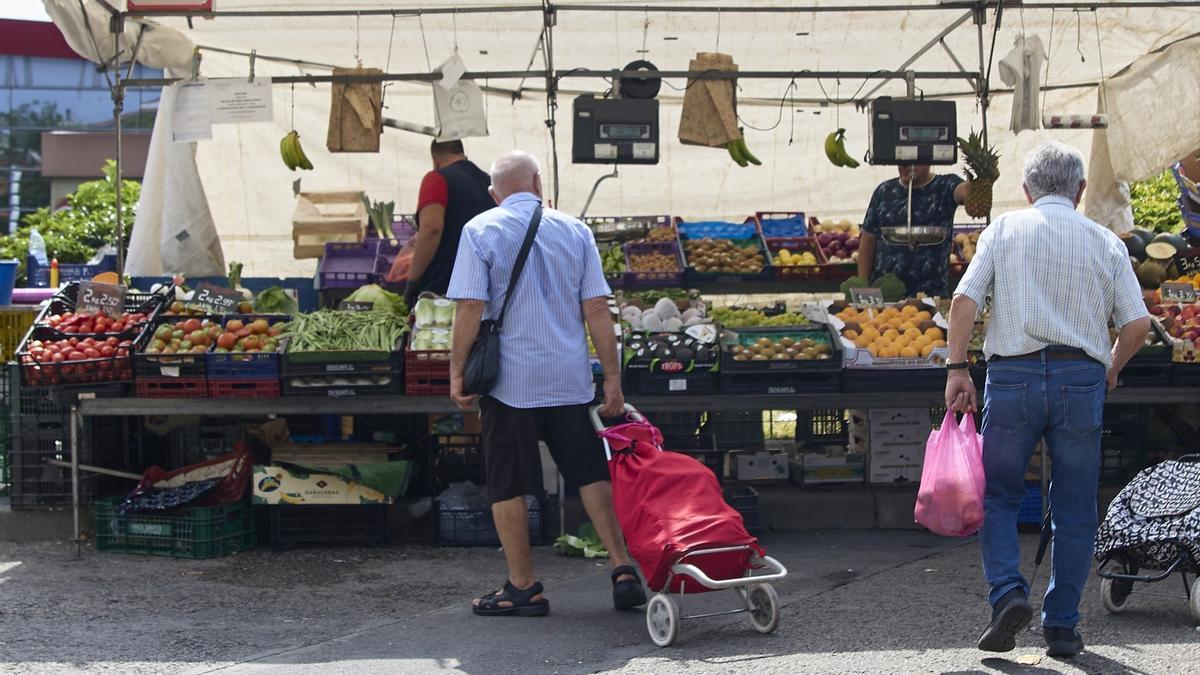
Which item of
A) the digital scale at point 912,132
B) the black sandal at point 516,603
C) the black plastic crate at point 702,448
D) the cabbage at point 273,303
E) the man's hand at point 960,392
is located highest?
the digital scale at point 912,132

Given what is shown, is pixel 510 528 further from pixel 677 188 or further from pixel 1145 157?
pixel 677 188

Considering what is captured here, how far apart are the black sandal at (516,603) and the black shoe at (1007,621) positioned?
1884 millimetres

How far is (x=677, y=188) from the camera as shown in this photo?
1323 centimetres

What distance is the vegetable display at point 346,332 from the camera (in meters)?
7.43

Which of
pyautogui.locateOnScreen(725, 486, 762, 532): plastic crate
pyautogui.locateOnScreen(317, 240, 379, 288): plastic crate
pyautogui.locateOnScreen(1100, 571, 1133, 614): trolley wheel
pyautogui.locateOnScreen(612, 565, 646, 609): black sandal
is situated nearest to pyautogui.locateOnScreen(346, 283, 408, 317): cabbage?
pyautogui.locateOnScreen(317, 240, 379, 288): plastic crate

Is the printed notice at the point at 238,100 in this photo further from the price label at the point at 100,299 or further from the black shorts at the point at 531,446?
the black shorts at the point at 531,446

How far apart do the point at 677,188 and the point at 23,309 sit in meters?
6.40

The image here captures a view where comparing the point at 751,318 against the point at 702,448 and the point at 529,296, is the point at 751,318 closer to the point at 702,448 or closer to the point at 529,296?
the point at 702,448

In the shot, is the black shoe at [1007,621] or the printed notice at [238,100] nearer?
the black shoe at [1007,621]

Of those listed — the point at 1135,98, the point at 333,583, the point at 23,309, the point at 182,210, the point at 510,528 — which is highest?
the point at 1135,98

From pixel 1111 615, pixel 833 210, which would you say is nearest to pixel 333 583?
pixel 1111 615

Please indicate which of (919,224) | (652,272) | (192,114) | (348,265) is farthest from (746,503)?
(192,114)

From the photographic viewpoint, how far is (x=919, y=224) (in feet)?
30.3

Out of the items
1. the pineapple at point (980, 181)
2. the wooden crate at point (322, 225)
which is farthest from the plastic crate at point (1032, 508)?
the wooden crate at point (322, 225)
